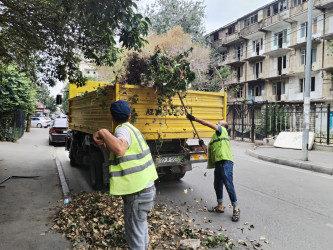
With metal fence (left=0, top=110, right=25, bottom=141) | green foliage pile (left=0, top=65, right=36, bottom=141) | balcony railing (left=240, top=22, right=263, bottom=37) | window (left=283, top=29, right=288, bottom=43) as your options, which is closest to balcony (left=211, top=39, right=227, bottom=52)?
balcony railing (left=240, top=22, right=263, bottom=37)

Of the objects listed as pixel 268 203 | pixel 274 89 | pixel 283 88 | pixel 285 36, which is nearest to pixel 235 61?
pixel 274 89

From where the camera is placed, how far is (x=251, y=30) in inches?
1223

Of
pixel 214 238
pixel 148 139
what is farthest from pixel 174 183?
pixel 214 238

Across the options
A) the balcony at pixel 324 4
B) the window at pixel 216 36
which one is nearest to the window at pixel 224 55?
the window at pixel 216 36

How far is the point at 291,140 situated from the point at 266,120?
2381mm

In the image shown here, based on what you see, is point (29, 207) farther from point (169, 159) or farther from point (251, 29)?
point (251, 29)

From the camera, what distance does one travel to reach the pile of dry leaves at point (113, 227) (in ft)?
11.3

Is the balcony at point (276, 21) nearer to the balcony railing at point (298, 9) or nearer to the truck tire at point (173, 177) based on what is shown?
the balcony railing at point (298, 9)

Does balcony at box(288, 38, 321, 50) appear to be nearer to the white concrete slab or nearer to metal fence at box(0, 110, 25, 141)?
the white concrete slab

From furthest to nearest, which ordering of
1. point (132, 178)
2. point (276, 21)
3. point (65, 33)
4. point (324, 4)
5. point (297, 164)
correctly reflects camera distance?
point (276, 21), point (324, 4), point (297, 164), point (65, 33), point (132, 178)

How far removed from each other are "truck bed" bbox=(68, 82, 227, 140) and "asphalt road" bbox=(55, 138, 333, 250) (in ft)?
4.13

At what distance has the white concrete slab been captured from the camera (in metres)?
12.8

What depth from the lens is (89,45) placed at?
21.2ft

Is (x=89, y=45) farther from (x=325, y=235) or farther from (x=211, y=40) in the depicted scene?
(x=211, y=40)
